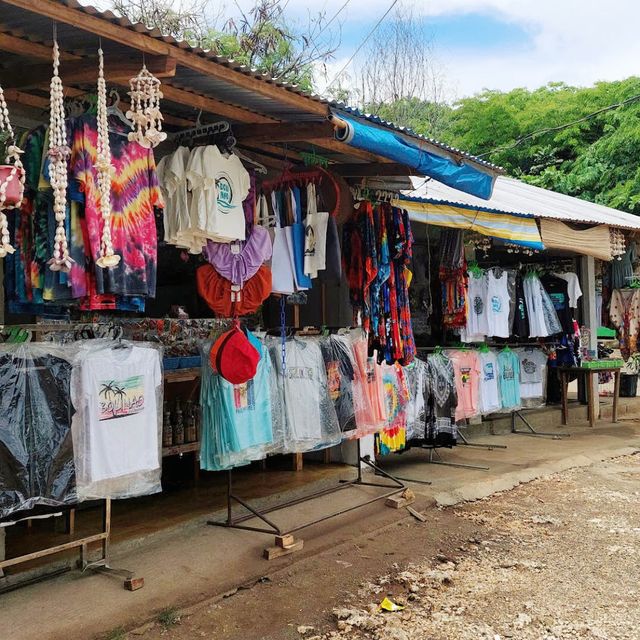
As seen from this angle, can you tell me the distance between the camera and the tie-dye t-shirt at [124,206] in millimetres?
3805

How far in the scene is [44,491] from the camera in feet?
12.9

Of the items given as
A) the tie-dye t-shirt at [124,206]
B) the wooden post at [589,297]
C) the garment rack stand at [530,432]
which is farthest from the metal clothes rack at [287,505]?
the wooden post at [589,297]

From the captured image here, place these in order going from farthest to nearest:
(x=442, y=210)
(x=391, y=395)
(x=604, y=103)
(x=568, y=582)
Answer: (x=604, y=103), (x=442, y=210), (x=391, y=395), (x=568, y=582)

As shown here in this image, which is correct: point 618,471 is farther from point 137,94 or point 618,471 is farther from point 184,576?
point 137,94

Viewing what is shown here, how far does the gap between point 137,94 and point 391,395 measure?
4015 millimetres

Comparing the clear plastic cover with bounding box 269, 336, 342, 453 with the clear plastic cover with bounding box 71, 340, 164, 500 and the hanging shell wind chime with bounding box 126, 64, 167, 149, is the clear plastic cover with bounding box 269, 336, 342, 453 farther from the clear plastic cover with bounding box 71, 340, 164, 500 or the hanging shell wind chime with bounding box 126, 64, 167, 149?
the hanging shell wind chime with bounding box 126, 64, 167, 149

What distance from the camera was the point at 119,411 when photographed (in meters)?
4.30

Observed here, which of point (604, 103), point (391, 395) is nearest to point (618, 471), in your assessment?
point (391, 395)

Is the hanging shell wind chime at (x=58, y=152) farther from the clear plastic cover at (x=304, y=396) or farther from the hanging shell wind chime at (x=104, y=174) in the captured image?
the clear plastic cover at (x=304, y=396)

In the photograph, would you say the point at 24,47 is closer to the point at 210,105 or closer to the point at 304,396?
the point at 210,105

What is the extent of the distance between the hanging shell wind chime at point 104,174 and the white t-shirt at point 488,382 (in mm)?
6097

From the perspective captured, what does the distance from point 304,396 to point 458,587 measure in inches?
72.4

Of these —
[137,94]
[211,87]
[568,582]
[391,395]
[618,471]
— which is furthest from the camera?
[618,471]

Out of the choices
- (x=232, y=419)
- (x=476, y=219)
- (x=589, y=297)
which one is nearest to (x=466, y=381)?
(x=476, y=219)
